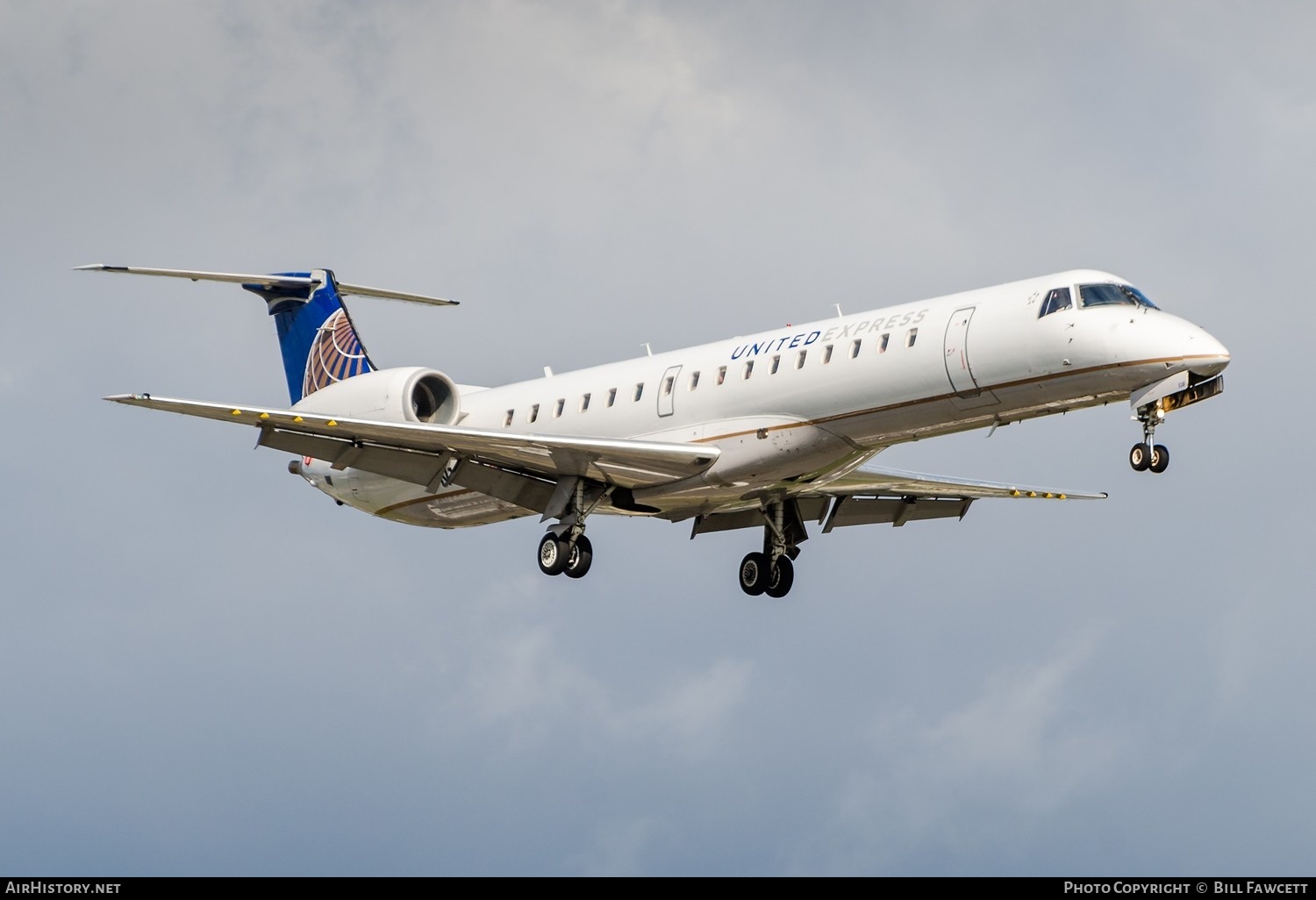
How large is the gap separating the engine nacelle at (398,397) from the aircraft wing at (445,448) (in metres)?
1.28

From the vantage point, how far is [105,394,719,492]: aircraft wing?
26422mm

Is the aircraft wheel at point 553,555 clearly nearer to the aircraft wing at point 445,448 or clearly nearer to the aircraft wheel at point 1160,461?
the aircraft wing at point 445,448

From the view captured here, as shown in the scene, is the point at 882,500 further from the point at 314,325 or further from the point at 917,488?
the point at 314,325

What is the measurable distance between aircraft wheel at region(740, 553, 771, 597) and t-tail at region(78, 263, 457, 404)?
6769 mm

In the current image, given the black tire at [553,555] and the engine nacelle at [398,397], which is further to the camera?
the engine nacelle at [398,397]

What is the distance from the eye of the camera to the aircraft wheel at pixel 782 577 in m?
30.4

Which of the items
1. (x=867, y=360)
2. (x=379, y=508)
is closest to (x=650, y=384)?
(x=867, y=360)

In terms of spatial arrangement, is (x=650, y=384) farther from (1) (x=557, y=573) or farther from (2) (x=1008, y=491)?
(2) (x=1008, y=491)

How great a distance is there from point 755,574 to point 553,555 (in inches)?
163

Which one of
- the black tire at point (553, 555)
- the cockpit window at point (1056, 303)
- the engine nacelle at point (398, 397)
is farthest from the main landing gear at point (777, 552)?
the cockpit window at point (1056, 303)

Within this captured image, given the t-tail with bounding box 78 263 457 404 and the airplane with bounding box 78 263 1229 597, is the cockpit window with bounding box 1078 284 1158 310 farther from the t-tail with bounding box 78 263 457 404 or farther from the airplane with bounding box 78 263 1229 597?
the t-tail with bounding box 78 263 457 404

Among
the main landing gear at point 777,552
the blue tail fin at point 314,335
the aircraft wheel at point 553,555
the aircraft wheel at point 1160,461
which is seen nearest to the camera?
the aircraft wheel at point 1160,461

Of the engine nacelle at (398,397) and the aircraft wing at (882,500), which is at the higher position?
the engine nacelle at (398,397)

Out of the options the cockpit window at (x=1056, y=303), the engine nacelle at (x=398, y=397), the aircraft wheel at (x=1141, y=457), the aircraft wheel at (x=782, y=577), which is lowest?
the aircraft wheel at (x=782, y=577)
